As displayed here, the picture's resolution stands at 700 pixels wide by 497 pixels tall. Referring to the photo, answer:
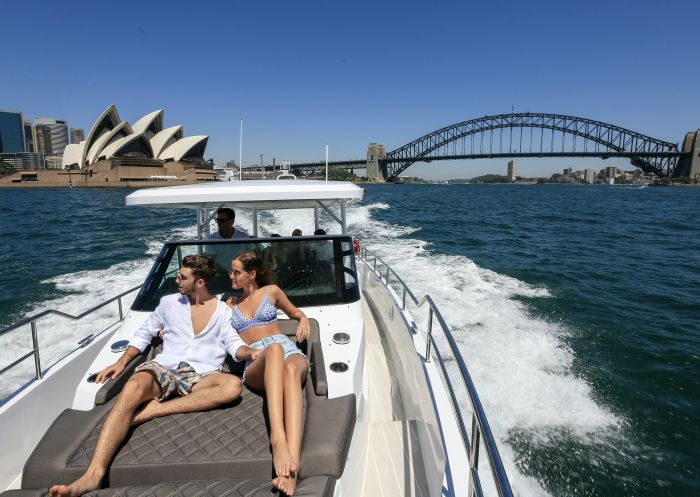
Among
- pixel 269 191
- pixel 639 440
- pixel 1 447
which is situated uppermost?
pixel 269 191

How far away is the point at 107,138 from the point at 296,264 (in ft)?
291

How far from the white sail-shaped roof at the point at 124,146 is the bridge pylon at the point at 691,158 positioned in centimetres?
12608

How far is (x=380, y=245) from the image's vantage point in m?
16.1

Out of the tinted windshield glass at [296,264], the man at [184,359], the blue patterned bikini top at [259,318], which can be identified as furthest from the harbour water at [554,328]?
the man at [184,359]

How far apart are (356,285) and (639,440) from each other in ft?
11.7

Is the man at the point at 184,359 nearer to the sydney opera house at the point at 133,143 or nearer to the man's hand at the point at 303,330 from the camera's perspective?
the man's hand at the point at 303,330

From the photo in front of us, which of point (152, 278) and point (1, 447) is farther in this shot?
point (152, 278)

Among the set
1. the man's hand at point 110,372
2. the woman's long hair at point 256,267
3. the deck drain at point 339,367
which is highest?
the woman's long hair at point 256,267

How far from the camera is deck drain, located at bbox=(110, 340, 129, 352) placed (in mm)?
3098

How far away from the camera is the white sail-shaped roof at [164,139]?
80.6 m

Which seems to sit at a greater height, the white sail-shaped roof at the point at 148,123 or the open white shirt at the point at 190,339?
the white sail-shaped roof at the point at 148,123

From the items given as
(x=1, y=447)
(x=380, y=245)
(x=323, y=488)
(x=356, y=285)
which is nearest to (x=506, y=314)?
(x=356, y=285)

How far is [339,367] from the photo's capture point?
9.57 feet

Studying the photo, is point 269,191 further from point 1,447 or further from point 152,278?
point 1,447
